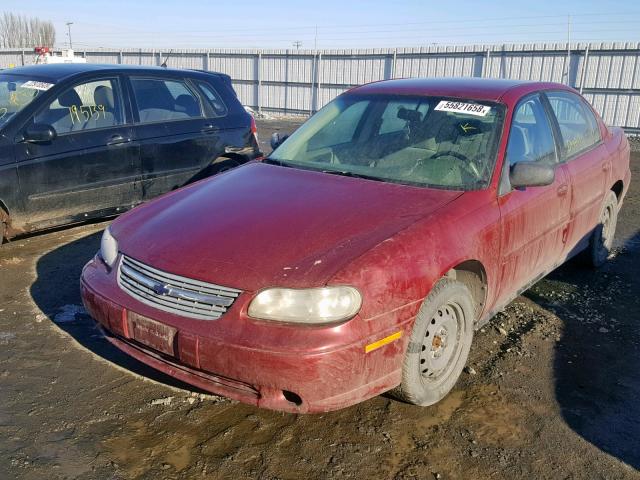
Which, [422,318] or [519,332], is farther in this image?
[519,332]

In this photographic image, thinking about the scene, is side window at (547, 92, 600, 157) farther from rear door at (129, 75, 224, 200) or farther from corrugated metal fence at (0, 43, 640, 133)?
corrugated metal fence at (0, 43, 640, 133)

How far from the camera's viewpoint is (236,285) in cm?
260

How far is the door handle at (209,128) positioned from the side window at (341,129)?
253 cm

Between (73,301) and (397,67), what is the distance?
17336mm

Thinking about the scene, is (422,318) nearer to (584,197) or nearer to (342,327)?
(342,327)

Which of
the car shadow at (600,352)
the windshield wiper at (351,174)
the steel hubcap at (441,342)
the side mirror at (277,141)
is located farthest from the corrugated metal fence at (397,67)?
the steel hubcap at (441,342)

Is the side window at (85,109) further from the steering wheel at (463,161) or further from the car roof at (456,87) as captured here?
the steering wheel at (463,161)

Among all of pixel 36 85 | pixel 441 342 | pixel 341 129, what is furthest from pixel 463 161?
pixel 36 85

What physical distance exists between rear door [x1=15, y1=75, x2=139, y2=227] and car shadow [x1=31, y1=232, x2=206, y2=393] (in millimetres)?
341

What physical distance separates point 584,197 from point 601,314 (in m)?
0.89

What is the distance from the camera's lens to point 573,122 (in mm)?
4676

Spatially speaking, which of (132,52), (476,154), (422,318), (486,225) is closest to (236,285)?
(422,318)

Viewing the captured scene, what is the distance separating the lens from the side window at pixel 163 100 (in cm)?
610

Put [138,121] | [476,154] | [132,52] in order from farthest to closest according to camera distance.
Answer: [132,52]
[138,121]
[476,154]
